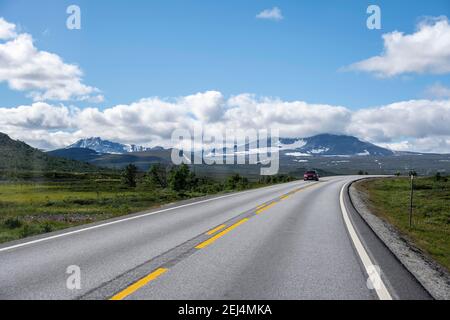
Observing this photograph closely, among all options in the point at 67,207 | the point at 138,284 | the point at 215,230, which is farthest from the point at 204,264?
the point at 67,207

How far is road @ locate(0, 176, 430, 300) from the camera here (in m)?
5.50

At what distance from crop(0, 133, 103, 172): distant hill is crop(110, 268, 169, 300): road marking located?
149 m

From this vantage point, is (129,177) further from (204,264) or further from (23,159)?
(23,159)

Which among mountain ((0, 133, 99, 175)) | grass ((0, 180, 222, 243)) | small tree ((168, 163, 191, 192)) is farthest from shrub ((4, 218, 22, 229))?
mountain ((0, 133, 99, 175))

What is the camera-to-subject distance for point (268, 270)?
6672 mm

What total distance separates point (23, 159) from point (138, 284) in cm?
17600

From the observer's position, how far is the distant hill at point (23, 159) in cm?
14888

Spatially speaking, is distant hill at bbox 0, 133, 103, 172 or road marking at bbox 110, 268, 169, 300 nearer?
road marking at bbox 110, 268, 169, 300

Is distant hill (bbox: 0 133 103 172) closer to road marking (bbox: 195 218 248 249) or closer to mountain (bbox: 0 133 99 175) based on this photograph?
mountain (bbox: 0 133 99 175)

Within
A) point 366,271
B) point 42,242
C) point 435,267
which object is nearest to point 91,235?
point 42,242

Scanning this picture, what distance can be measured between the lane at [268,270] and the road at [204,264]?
1 cm

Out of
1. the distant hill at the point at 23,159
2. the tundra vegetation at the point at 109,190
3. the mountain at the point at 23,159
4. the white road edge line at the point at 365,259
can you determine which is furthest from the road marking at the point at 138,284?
the distant hill at the point at 23,159

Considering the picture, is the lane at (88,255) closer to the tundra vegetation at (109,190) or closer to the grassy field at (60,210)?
the grassy field at (60,210)
